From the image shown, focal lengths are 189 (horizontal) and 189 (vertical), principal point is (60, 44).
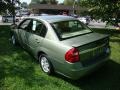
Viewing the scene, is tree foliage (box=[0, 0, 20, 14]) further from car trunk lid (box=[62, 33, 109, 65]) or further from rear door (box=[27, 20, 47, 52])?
car trunk lid (box=[62, 33, 109, 65])

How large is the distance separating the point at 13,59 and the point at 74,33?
255cm

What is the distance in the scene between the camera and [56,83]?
5.00 meters

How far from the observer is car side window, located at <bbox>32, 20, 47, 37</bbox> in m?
5.57

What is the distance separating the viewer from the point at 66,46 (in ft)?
15.1

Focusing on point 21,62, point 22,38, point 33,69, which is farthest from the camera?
point 22,38

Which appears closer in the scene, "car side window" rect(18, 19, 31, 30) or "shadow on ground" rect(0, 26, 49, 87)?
"shadow on ground" rect(0, 26, 49, 87)

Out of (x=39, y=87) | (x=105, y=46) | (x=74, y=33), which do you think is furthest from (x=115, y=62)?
(x=39, y=87)

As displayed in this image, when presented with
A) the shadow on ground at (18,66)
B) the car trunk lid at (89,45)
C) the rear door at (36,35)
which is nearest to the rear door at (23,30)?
the rear door at (36,35)

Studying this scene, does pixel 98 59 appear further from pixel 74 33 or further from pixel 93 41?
pixel 74 33

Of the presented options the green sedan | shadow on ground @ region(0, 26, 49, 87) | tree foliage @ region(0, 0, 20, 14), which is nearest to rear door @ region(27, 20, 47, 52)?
the green sedan

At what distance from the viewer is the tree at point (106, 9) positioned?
9413 millimetres

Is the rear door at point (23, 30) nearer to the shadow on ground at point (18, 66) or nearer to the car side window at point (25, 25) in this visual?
the car side window at point (25, 25)

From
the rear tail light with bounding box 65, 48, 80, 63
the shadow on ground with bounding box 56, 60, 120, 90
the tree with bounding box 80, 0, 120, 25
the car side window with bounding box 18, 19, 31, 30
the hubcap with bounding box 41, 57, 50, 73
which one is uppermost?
the tree with bounding box 80, 0, 120, 25

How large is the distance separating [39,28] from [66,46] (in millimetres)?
1555
